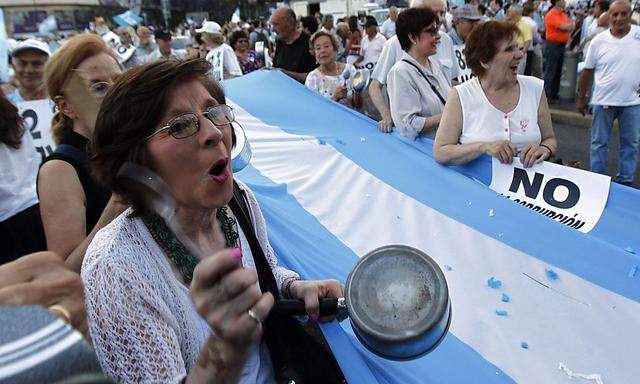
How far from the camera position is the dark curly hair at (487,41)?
288 cm

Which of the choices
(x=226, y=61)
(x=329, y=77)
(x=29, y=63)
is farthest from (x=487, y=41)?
(x=226, y=61)

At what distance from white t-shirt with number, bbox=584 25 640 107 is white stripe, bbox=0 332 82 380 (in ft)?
19.8

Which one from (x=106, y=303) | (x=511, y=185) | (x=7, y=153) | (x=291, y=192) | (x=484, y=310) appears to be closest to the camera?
(x=106, y=303)

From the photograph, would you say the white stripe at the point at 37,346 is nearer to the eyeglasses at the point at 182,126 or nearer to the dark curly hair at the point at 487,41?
the eyeglasses at the point at 182,126

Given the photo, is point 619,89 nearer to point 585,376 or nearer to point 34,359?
point 585,376

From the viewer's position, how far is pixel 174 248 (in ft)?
4.34

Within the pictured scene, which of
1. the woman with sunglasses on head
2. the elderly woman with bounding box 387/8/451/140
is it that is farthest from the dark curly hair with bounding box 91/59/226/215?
the elderly woman with bounding box 387/8/451/140

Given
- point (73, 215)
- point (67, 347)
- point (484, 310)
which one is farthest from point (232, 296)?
point (484, 310)

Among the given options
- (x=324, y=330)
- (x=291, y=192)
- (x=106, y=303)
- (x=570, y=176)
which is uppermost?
(x=106, y=303)

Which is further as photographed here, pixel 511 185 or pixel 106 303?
pixel 511 185

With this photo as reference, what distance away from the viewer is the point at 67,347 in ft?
1.56

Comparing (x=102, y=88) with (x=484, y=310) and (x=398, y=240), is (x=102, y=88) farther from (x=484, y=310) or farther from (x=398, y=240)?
(x=484, y=310)

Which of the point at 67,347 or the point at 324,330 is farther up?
the point at 67,347

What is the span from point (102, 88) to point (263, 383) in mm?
1397
